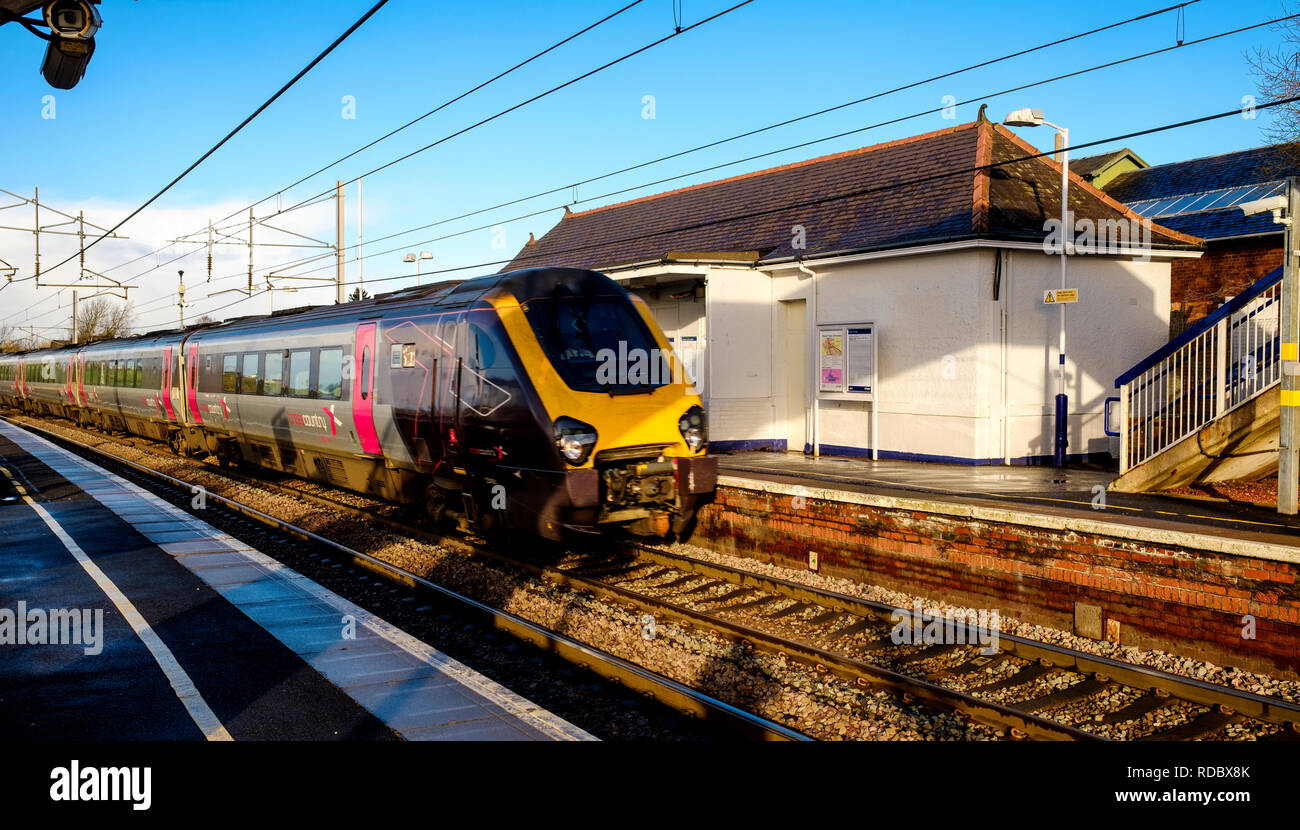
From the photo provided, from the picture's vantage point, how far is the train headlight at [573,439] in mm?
9062

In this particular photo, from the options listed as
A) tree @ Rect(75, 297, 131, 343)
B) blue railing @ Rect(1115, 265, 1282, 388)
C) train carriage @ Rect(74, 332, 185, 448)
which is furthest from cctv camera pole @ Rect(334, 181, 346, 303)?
tree @ Rect(75, 297, 131, 343)

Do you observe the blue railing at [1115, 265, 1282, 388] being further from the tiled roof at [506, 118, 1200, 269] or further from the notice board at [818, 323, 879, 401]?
the notice board at [818, 323, 879, 401]

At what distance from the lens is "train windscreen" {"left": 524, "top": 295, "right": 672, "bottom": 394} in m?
9.65

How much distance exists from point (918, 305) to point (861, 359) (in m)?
1.27

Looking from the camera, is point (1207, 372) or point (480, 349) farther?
point (1207, 372)

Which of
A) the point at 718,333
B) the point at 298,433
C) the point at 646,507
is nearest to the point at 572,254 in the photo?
the point at 718,333

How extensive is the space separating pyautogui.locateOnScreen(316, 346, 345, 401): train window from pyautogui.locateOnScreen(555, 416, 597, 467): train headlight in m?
5.12

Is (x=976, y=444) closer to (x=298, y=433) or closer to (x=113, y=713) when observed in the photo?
(x=298, y=433)

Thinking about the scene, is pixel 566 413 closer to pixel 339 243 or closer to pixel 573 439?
pixel 573 439

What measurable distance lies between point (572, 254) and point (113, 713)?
1960cm

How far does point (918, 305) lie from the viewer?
1475 centimetres

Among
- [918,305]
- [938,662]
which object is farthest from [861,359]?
[938,662]

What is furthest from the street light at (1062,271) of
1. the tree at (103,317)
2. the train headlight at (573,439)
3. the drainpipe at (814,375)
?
the tree at (103,317)
